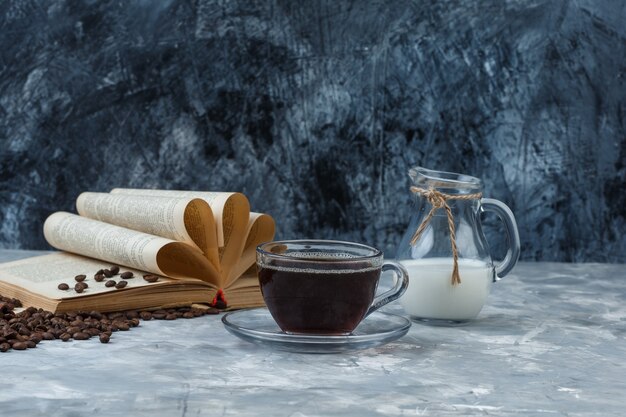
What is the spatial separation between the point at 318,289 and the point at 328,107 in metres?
1.07

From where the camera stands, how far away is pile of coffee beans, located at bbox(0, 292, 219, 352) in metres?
1.24

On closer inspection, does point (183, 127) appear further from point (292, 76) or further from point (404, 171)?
point (404, 171)

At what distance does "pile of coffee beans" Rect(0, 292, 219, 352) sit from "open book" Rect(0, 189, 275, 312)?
0.02 metres

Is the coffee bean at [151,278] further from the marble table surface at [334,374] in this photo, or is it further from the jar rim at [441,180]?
the jar rim at [441,180]

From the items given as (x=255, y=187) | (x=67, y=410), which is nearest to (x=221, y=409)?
(x=67, y=410)

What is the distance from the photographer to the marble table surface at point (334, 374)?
0.97 m

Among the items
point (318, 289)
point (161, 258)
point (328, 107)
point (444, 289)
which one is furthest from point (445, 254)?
point (328, 107)

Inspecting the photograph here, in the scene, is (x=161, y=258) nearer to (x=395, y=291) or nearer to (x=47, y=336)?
(x=47, y=336)

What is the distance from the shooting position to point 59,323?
1320 mm

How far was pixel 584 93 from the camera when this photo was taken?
2174 millimetres

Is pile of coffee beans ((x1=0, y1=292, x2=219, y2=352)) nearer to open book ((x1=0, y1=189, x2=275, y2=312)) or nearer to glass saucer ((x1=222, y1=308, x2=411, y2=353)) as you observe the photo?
open book ((x1=0, y1=189, x2=275, y2=312))

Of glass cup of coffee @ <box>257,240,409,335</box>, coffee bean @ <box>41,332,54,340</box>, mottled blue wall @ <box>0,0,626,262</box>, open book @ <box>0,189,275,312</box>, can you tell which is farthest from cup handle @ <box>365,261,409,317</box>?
mottled blue wall @ <box>0,0,626,262</box>

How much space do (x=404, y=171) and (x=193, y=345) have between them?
41.8 inches

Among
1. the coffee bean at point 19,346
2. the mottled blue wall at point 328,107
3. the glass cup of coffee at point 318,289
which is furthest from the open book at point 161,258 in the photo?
the mottled blue wall at point 328,107
